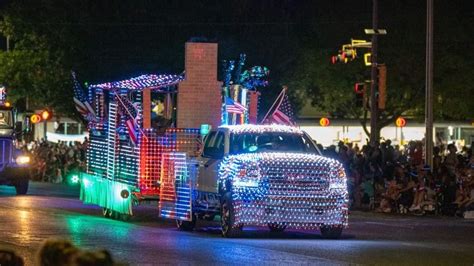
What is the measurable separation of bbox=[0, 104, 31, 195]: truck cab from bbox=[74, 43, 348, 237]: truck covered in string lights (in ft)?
23.4

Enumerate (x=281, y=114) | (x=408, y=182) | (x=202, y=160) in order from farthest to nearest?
(x=408, y=182), (x=281, y=114), (x=202, y=160)

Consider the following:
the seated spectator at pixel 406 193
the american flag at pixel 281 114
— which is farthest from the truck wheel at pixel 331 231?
the seated spectator at pixel 406 193

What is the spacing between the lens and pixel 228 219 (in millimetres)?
17281

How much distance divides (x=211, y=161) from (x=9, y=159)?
14265 mm

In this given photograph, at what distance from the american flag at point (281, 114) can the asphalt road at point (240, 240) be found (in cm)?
240

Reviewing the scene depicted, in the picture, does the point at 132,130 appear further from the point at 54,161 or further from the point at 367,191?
the point at 54,161

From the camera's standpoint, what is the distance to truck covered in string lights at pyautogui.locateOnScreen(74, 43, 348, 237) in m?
17.2

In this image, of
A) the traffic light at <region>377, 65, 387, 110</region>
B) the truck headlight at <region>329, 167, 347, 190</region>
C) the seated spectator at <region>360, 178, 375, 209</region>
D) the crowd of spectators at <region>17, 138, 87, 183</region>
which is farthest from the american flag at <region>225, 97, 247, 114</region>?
the crowd of spectators at <region>17, 138, 87, 183</region>

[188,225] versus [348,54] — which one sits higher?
[348,54]

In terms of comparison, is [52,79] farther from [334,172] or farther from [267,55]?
[334,172]

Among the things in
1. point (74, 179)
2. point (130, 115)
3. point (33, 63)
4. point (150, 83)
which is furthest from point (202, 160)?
A: point (33, 63)

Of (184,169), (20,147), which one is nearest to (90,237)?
(184,169)

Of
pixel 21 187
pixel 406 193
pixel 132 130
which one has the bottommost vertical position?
pixel 21 187

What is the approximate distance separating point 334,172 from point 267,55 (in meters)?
30.8
